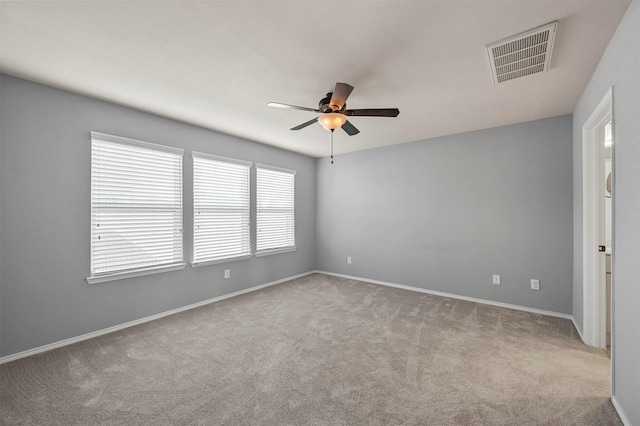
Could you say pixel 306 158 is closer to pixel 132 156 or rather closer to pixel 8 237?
pixel 132 156

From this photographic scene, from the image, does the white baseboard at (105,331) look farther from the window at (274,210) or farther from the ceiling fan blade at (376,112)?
the ceiling fan blade at (376,112)

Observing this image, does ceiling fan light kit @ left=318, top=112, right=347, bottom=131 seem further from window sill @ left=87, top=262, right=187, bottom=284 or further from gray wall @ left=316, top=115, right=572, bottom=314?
window sill @ left=87, top=262, right=187, bottom=284

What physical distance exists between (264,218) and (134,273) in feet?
6.96

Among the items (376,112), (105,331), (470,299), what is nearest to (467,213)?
(470,299)

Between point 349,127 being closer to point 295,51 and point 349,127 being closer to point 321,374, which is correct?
point 295,51

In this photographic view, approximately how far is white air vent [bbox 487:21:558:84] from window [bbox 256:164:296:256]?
139 inches

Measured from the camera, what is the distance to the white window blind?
3846 millimetres

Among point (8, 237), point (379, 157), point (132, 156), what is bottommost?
point (8, 237)

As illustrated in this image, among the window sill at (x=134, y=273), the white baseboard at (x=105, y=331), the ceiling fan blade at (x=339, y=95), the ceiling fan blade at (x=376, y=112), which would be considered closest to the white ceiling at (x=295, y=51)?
the ceiling fan blade at (x=339, y=95)

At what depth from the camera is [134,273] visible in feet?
10.4

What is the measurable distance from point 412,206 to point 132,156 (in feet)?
13.2

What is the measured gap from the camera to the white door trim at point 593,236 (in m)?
2.55

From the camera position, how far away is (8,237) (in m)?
2.41

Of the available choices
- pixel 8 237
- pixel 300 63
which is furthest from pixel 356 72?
pixel 8 237
